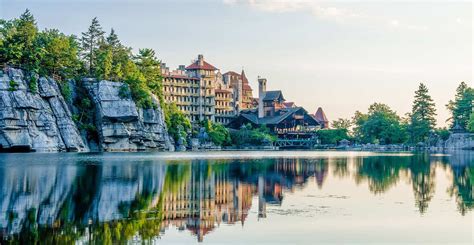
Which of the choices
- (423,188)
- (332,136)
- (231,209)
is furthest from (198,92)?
(231,209)

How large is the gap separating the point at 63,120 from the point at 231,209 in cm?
6924

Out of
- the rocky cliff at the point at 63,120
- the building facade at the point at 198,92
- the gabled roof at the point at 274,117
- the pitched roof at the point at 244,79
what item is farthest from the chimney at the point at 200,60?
the rocky cliff at the point at 63,120

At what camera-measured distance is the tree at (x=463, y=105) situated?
4911 inches

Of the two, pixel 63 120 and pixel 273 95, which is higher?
pixel 273 95

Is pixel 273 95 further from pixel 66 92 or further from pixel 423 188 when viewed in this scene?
pixel 423 188

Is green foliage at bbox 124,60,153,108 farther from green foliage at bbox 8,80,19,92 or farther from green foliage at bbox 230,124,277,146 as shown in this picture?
green foliage at bbox 230,124,277,146

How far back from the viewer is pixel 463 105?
125m

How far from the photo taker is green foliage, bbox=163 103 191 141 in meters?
119

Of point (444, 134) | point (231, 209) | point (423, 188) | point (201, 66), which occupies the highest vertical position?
point (201, 66)

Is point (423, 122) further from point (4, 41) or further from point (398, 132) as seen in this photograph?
point (4, 41)

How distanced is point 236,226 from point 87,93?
83.9 meters

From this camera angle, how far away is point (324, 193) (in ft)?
97.8

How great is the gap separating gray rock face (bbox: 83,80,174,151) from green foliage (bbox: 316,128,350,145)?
185 feet

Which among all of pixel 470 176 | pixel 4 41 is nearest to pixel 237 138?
pixel 4 41
